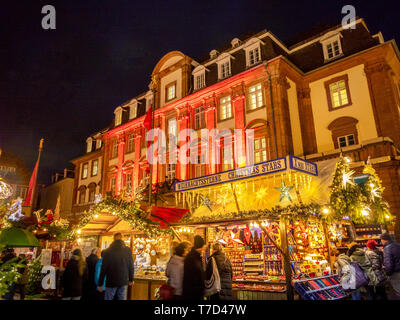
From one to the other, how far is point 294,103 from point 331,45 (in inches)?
164

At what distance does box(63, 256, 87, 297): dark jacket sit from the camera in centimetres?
798

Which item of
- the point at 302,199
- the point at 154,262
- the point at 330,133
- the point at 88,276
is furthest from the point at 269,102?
the point at 88,276

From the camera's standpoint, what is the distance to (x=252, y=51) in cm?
2003

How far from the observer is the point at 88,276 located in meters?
8.91

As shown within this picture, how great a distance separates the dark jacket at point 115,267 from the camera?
6.93m

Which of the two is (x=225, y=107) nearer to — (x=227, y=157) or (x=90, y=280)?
(x=227, y=157)

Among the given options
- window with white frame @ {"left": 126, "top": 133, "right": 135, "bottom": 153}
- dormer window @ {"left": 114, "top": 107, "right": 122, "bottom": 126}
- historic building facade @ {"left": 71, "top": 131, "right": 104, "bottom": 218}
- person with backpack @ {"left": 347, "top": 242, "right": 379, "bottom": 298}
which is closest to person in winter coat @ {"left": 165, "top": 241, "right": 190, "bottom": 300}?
person with backpack @ {"left": 347, "top": 242, "right": 379, "bottom": 298}

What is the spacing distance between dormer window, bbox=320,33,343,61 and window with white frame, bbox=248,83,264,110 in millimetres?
4339

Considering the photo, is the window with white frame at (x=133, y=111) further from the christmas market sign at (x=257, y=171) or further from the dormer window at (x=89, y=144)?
the christmas market sign at (x=257, y=171)

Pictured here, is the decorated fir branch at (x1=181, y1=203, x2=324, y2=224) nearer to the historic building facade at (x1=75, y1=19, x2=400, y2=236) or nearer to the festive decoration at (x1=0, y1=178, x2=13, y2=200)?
the historic building facade at (x1=75, y1=19, x2=400, y2=236)

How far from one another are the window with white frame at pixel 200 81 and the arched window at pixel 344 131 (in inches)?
368

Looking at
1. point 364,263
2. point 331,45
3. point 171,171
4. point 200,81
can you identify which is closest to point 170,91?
point 200,81

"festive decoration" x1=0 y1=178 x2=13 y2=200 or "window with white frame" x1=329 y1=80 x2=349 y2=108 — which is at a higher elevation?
"window with white frame" x1=329 y1=80 x2=349 y2=108

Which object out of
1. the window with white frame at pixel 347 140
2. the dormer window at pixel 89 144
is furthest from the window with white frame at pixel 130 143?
the window with white frame at pixel 347 140
